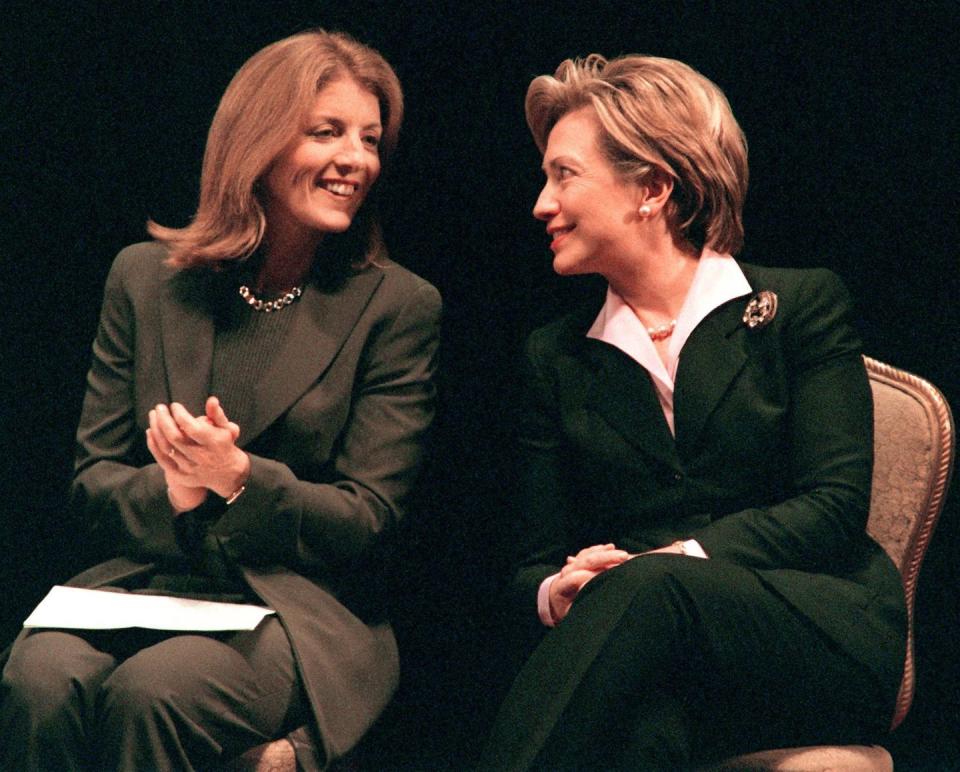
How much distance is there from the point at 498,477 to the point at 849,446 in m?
0.99

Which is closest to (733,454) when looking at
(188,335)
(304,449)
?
(304,449)

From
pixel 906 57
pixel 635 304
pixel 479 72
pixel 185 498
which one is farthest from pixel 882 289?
pixel 185 498

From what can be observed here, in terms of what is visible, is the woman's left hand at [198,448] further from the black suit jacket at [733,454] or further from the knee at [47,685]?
the black suit jacket at [733,454]

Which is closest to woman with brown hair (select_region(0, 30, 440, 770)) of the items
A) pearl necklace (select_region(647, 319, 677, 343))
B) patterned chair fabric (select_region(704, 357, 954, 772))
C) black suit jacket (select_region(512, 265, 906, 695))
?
black suit jacket (select_region(512, 265, 906, 695))

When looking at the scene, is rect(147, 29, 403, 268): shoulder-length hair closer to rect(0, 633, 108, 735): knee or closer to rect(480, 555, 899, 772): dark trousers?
rect(0, 633, 108, 735): knee

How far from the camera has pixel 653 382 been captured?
296 cm

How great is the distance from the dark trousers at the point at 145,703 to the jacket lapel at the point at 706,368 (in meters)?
0.84

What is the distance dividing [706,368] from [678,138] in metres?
0.45

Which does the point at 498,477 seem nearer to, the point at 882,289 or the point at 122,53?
the point at 882,289

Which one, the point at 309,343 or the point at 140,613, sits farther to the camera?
the point at 309,343

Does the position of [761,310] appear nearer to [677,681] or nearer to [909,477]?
[909,477]

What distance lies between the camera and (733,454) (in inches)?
114

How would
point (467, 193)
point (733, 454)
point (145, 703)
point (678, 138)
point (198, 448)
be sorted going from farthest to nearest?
point (467, 193)
point (678, 138)
point (733, 454)
point (198, 448)
point (145, 703)

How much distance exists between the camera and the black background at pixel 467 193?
349 cm
